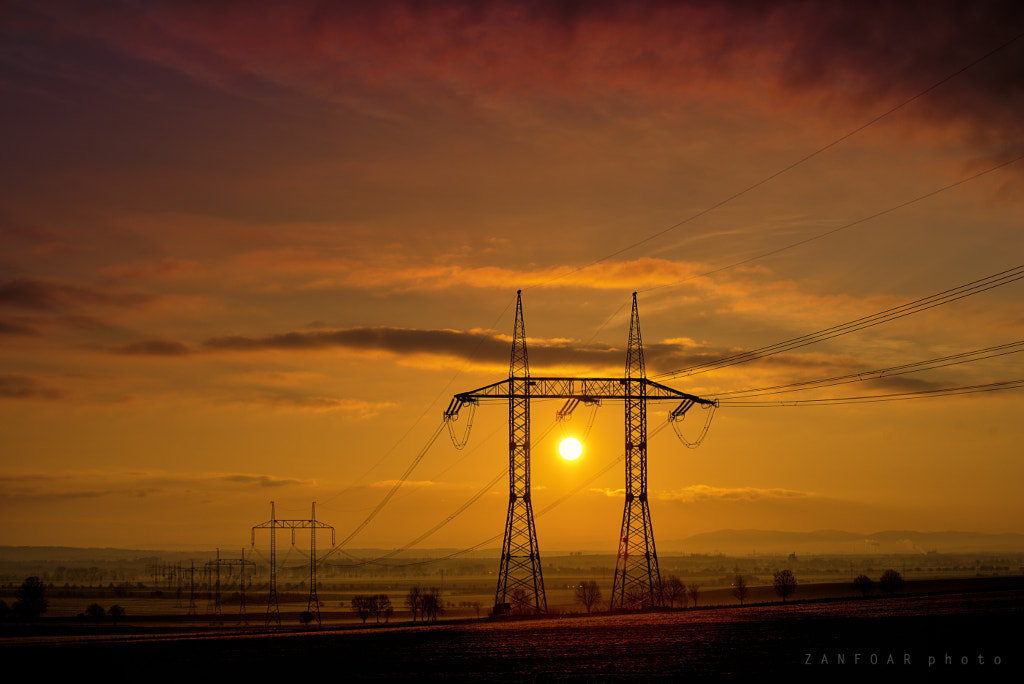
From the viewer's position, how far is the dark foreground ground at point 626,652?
135 ft

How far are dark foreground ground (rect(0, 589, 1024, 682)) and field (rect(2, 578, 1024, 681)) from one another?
88 mm

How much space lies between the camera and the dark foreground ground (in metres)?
41.2

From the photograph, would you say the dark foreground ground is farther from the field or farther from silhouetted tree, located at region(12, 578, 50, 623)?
silhouetted tree, located at region(12, 578, 50, 623)

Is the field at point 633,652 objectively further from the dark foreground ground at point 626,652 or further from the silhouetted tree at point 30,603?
the silhouetted tree at point 30,603

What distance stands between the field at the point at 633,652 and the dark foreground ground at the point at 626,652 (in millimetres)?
88

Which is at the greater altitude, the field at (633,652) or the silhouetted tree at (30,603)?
the field at (633,652)

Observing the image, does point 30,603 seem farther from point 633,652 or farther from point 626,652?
point 633,652

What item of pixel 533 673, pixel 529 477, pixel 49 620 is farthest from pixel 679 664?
pixel 49 620

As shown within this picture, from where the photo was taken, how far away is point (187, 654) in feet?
192

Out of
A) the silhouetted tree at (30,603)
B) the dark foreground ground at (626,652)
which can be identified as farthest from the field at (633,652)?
the silhouetted tree at (30,603)

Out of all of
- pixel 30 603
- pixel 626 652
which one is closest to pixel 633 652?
pixel 626 652

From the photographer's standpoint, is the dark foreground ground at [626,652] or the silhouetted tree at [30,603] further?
the silhouetted tree at [30,603]

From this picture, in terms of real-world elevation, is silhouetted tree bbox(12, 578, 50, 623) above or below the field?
below

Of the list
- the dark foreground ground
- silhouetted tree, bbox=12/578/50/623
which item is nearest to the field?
the dark foreground ground
